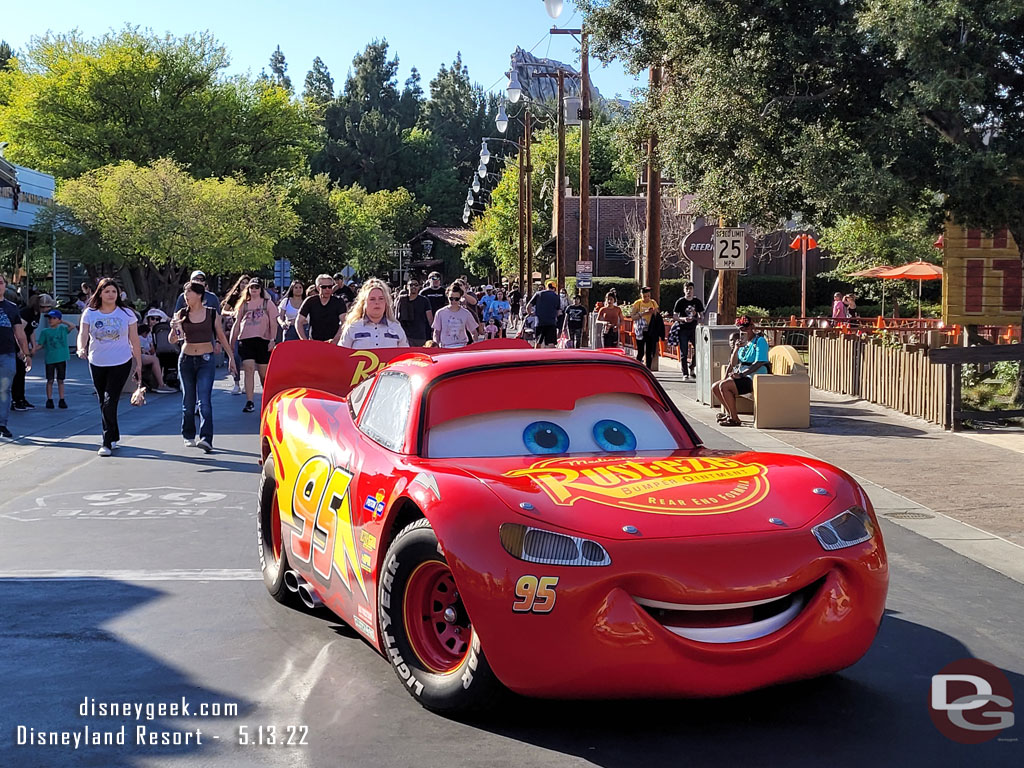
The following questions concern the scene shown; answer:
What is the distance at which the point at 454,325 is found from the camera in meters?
17.1

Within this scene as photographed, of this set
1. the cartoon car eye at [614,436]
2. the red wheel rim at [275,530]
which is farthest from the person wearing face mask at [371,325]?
the cartoon car eye at [614,436]

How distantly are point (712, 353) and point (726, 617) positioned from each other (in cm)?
1509

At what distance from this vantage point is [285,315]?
792 inches

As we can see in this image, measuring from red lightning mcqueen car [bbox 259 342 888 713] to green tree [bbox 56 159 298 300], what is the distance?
1586 inches

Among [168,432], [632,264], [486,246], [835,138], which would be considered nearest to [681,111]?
[835,138]

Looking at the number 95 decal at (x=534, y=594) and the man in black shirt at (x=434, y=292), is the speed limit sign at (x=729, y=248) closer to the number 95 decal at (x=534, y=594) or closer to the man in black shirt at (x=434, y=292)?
the man in black shirt at (x=434, y=292)

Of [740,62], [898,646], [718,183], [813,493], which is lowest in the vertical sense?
[898,646]

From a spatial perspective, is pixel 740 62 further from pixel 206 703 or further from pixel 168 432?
pixel 206 703

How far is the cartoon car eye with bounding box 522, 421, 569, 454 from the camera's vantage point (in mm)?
5832

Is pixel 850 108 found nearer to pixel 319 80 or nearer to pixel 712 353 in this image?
pixel 712 353

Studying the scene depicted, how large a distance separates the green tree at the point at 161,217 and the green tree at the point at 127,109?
854 cm

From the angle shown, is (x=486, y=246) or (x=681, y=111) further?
(x=486, y=246)

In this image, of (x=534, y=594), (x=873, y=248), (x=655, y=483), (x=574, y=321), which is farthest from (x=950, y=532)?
(x=873, y=248)

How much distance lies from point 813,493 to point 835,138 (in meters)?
15.6
